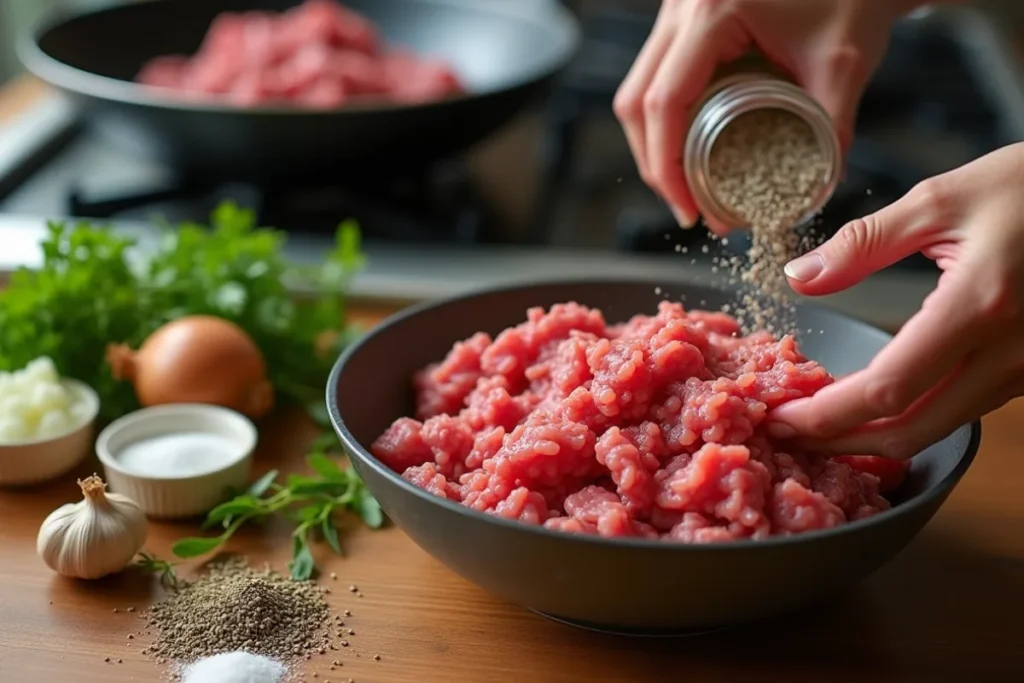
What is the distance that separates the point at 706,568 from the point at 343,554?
513 millimetres

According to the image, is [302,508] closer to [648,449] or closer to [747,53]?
[648,449]

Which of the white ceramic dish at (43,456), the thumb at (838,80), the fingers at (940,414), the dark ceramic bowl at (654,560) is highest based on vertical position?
the thumb at (838,80)

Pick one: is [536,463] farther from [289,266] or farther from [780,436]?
[289,266]

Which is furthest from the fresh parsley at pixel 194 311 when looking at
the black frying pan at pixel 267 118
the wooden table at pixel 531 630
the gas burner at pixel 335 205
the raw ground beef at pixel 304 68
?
the raw ground beef at pixel 304 68

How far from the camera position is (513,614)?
50.4 inches

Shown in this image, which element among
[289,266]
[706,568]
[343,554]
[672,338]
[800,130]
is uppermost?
[800,130]

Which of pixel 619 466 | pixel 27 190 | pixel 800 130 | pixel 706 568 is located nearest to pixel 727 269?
pixel 800 130

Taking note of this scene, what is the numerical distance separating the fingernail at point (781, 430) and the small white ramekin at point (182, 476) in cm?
67

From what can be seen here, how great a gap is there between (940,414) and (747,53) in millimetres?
634

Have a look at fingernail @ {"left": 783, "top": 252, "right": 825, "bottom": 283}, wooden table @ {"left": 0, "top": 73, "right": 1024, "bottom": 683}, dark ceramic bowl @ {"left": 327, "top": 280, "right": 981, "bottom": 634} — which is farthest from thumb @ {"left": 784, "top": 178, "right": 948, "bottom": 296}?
wooden table @ {"left": 0, "top": 73, "right": 1024, "bottom": 683}

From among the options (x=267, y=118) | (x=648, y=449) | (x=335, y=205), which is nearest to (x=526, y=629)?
(x=648, y=449)

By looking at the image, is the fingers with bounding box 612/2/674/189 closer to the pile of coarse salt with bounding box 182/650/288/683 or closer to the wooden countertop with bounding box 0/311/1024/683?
the wooden countertop with bounding box 0/311/1024/683

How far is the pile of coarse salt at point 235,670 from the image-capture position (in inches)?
45.3

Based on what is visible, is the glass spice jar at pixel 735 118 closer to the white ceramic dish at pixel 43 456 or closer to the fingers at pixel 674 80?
the fingers at pixel 674 80
